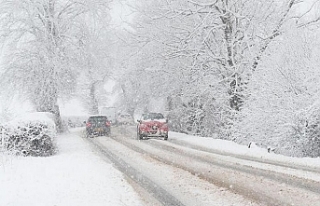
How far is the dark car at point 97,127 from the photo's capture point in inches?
1348

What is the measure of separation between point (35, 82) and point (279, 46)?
20.7 m

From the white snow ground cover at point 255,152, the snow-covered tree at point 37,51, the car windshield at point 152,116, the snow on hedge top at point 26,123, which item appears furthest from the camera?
the snow-covered tree at point 37,51

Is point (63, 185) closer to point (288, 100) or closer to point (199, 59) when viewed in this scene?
point (288, 100)

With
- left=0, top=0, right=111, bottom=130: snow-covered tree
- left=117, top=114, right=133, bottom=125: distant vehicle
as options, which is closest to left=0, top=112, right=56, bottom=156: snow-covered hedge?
left=0, top=0, right=111, bottom=130: snow-covered tree

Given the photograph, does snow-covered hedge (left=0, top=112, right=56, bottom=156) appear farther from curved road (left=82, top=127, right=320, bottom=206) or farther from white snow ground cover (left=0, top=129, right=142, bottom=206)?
curved road (left=82, top=127, right=320, bottom=206)

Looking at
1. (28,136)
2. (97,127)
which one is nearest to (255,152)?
(28,136)

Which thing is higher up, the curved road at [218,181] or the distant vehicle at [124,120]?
the distant vehicle at [124,120]

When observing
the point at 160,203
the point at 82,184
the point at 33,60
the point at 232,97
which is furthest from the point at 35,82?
the point at 160,203

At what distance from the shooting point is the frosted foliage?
696 inches

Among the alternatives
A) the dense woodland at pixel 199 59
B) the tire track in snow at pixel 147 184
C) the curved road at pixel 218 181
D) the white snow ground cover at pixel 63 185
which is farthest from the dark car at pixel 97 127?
the white snow ground cover at pixel 63 185

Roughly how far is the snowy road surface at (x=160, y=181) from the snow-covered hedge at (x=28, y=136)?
1.93m

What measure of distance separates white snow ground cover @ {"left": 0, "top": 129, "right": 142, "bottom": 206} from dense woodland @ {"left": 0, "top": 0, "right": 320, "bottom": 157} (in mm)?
8767

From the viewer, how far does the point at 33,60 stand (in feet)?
113

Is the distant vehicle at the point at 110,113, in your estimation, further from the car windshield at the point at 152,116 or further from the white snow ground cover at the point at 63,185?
the white snow ground cover at the point at 63,185
